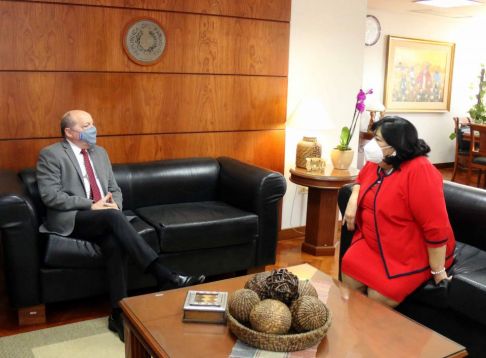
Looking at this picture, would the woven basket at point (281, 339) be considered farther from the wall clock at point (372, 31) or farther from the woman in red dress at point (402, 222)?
the wall clock at point (372, 31)

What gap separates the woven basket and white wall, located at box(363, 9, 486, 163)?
20.7 feet

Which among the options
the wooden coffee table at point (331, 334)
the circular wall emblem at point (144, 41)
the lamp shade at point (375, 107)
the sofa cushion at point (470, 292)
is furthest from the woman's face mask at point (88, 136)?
the lamp shade at point (375, 107)

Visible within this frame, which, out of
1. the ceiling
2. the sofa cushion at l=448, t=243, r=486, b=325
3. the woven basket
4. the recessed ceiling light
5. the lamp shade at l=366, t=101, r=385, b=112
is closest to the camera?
the woven basket

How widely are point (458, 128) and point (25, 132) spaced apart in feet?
19.0

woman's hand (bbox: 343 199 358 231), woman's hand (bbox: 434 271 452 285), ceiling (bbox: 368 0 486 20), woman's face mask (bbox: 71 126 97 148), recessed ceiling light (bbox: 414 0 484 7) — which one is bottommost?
woman's hand (bbox: 434 271 452 285)

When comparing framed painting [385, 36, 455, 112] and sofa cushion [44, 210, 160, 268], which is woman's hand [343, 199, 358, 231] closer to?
sofa cushion [44, 210, 160, 268]

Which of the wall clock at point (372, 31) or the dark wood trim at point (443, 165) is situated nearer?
the wall clock at point (372, 31)

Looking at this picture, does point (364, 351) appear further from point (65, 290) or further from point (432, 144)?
point (432, 144)

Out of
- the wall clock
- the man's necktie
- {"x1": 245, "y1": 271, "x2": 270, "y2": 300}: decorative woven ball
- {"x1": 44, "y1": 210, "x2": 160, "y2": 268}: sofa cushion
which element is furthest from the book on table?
the wall clock

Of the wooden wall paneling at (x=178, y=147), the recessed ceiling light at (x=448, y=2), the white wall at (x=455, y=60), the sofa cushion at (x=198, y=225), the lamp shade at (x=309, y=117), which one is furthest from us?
the white wall at (x=455, y=60)

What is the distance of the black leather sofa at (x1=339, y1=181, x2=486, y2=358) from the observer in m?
2.31

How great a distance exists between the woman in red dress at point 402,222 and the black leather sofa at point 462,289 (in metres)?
0.08

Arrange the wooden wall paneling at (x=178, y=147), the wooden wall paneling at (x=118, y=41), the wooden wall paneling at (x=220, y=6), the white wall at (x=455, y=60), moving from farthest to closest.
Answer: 1. the white wall at (x=455, y=60)
2. the wooden wall paneling at (x=220, y=6)
3. the wooden wall paneling at (x=178, y=147)
4. the wooden wall paneling at (x=118, y=41)

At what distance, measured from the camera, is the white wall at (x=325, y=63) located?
14.5ft
